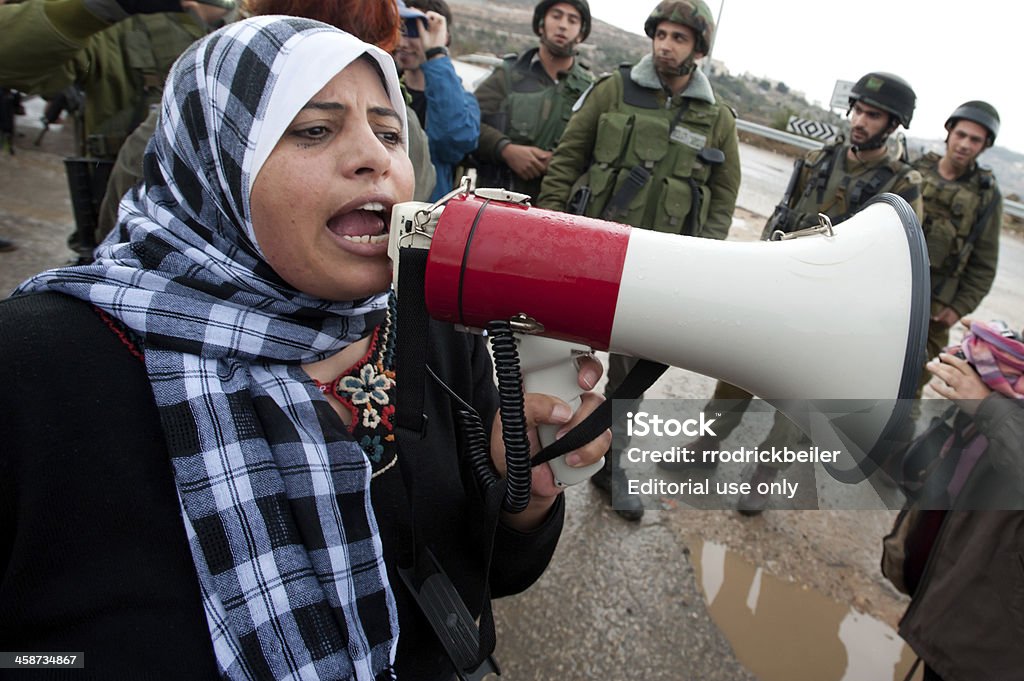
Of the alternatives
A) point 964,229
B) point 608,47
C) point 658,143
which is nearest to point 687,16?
point 658,143

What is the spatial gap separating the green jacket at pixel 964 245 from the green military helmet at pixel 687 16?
2.18 meters

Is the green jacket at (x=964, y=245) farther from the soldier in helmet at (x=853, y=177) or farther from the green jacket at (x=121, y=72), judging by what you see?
the green jacket at (x=121, y=72)

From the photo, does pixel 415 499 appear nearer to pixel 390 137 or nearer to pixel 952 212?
pixel 390 137

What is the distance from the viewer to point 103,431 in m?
Result: 0.92

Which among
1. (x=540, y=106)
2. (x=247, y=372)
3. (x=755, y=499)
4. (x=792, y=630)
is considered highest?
(x=540, y=106)

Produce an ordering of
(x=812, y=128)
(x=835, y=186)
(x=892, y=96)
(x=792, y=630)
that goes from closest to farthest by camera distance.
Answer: (x=792, y=630) < (x=892, y=96) < (x=835, y=186) < (x=812, y=128)

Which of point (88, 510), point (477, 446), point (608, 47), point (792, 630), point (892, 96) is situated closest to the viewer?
point (88, 510)

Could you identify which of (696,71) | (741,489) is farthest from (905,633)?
(696,71)

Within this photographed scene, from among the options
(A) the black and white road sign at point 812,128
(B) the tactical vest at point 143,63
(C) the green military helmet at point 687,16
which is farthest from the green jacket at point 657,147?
(A) the black and white road sign at point 812,128

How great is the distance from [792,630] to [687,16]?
3.03 m

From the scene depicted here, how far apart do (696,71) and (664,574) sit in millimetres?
2717

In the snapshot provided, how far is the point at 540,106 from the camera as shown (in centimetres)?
416

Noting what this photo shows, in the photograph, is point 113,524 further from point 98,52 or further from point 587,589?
point 98,52

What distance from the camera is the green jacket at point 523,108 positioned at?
13.6 ft
